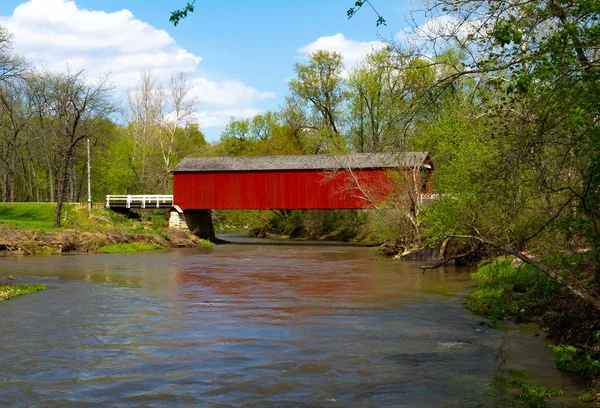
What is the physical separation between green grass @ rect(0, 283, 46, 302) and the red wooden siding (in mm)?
22096

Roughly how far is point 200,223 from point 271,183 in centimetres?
671

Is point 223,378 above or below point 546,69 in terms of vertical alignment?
below

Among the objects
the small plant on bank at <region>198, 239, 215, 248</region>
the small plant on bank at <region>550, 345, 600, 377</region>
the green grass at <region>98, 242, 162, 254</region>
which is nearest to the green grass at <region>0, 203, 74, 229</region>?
the green grass at <region>98, 242, 162, 254</region>

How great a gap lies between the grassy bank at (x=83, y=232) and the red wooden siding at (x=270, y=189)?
2.97 meters

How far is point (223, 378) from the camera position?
26.2ft

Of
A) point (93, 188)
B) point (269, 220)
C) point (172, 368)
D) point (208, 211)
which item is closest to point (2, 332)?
point (172, 368)

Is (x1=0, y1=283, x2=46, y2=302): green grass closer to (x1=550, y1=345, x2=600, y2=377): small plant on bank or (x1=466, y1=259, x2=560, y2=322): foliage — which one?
(x1=466, y1=259, x2=560, y2=322): foliage

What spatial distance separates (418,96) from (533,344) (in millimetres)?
4556

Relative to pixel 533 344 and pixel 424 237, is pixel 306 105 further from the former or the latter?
pixel 533 344

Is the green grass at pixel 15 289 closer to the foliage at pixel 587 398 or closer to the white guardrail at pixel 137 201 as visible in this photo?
the foliage at pixel 587 398

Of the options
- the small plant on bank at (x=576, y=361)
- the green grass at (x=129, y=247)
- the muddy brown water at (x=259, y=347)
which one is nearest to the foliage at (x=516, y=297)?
the muddy brown water at (x=259, y=347)

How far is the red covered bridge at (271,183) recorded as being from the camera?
121ft

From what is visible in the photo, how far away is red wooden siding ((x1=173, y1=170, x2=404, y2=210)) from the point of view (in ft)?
122

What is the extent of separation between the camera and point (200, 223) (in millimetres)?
42594
